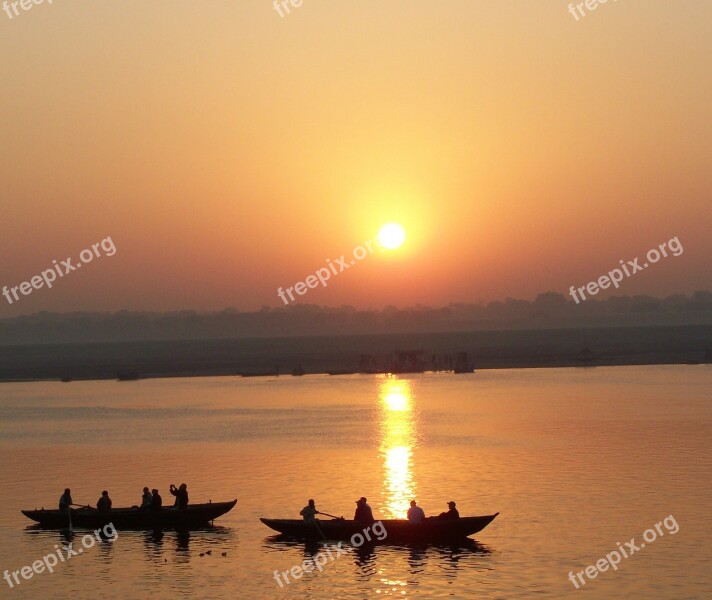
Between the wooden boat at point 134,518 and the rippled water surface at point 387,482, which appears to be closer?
the rippled water surface at point 387,482

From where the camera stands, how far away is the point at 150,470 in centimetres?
7906

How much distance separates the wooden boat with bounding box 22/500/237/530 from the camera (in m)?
54.1

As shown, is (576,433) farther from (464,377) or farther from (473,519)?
(464,377)

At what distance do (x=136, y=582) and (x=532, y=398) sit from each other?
100929 millimetres

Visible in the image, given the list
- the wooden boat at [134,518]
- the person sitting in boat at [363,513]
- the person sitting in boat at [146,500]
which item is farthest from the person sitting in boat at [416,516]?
the person sitting in boat at [146,500]

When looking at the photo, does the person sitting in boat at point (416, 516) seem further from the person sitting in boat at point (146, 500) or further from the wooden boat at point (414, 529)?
the person sitting in boat at point (146, 500)

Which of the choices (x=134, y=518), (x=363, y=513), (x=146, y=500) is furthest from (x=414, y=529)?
(x=134, y=518)

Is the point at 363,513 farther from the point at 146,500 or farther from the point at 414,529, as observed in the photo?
the point at 146,500

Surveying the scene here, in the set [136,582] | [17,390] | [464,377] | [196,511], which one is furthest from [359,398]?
[136,582]

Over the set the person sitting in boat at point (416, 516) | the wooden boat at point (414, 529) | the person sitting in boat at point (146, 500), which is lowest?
the wooden boat at point (414, 529)

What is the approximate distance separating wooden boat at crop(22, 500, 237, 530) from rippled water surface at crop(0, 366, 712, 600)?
2.71 ft

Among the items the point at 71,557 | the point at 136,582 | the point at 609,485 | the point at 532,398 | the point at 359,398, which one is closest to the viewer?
the point at 136,582

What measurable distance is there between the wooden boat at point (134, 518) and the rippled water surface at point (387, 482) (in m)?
0.82

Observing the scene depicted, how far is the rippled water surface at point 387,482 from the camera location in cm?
4400
